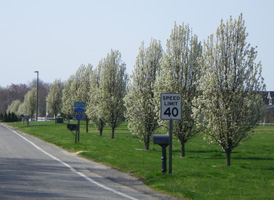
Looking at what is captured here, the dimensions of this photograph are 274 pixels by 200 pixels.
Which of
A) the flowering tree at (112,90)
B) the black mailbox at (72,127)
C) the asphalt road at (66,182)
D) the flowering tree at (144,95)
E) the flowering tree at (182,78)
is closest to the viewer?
the asphalt road at (66,182)

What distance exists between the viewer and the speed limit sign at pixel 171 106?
14.9 meters

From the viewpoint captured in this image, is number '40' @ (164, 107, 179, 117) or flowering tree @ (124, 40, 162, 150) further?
flowering tree @ (124, 40, 162, 150)

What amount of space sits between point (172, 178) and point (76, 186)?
310 centimetres

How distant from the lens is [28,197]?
10891 mm

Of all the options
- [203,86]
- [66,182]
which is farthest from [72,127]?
[66,182]

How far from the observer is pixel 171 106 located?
1495 cm

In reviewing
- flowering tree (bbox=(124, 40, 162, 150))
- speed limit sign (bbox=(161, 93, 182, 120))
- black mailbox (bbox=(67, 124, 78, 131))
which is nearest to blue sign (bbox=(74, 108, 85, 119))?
black mailbox (bbox=(67, 124, 78, 131))

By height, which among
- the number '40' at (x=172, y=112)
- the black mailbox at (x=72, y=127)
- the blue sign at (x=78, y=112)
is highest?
the blue sign at (x=78, y=112)

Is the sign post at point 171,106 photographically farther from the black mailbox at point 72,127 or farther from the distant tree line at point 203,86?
the black mailbox at point 72,127

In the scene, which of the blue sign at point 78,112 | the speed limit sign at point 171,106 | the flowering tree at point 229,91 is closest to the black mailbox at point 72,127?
the blue sign at point 78,112

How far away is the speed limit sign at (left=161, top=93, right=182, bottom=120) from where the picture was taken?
14852 mm

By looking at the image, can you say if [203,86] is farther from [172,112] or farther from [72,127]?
[72,127]

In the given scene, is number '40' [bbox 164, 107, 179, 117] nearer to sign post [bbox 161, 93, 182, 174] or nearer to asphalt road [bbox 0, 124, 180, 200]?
sign post [bbox 161, 93, 182, 174]

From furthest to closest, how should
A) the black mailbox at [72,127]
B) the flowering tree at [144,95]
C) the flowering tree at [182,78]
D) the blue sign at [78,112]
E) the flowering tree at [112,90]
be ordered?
the flowering tree at [112,90] → the black mailbox at [72,127] → the blue sign at [78,112] → the flowering tree at [144,95] → the flowering tree at [182,78]
